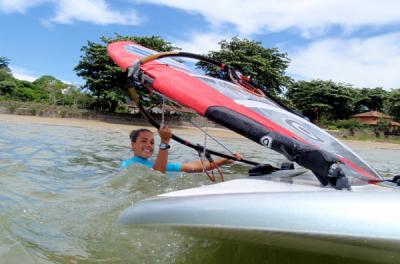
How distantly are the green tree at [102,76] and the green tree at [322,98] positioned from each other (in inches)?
733

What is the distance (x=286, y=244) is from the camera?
5.82 feet

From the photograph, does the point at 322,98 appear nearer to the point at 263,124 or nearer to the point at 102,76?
the point at 102,76

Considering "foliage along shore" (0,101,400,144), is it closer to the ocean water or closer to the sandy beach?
the sandy beach

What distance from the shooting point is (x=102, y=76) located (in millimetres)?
29062

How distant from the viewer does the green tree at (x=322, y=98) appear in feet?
144

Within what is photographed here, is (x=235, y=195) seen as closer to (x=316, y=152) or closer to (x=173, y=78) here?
(x=316, y=152)

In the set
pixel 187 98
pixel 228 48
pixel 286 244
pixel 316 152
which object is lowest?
pixel 286 244

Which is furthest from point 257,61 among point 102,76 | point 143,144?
point 143,144

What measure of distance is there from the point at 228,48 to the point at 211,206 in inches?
1400

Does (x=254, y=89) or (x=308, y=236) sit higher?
(x=254, y=89)

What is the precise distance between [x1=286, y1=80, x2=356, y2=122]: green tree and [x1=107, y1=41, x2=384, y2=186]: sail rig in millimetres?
40775

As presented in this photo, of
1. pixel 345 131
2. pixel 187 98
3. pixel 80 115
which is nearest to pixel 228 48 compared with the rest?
pixel 345 131

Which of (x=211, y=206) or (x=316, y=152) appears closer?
(x=211, y=206)

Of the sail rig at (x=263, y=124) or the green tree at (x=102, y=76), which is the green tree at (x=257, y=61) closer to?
the green tree at (x=102, y=76)
